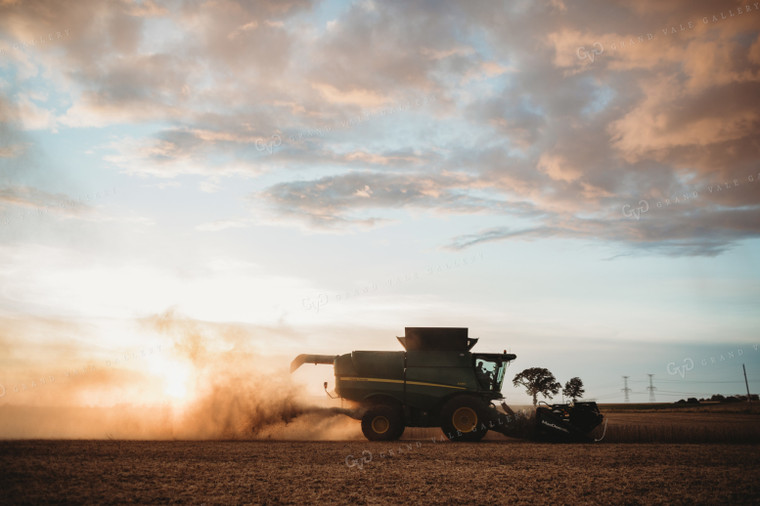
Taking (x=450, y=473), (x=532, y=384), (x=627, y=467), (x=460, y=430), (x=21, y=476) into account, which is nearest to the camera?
(x=21, y=476)

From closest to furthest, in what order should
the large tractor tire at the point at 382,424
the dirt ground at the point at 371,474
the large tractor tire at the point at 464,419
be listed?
1. the dirt ground at the point at 371,474
2. the large tractor tire at the point at 464,419
3. the large tractor tire at the point at 382,424

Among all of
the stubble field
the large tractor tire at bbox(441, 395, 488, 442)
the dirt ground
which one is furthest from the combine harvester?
the dirt ground

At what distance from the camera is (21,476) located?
11773mm

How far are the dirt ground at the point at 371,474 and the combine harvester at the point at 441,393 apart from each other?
7.70ft

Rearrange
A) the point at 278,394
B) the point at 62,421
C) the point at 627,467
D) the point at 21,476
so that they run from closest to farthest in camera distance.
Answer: the point at 21,476 → the point at 627,467 → the point at 278,394 → the point at 62,421

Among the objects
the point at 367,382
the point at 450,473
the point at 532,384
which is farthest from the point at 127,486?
the point at 532,384

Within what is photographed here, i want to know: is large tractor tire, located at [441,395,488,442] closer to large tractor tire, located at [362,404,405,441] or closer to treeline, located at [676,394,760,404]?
large tractor tire, located at [362,404,405,441]

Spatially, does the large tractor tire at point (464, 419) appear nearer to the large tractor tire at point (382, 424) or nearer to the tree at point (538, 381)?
the large tractor tire at point (382, 424)

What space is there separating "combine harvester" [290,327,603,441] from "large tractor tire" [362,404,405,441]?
0.04 m

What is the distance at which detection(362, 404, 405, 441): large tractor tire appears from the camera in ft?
68.1

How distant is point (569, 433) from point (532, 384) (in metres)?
64.3

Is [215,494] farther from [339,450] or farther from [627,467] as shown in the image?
[627,467]

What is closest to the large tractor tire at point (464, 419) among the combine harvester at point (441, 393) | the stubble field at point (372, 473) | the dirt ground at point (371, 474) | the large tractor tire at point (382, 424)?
the combine harvester at point (441, 393)

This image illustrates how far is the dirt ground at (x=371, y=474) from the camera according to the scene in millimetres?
10641
